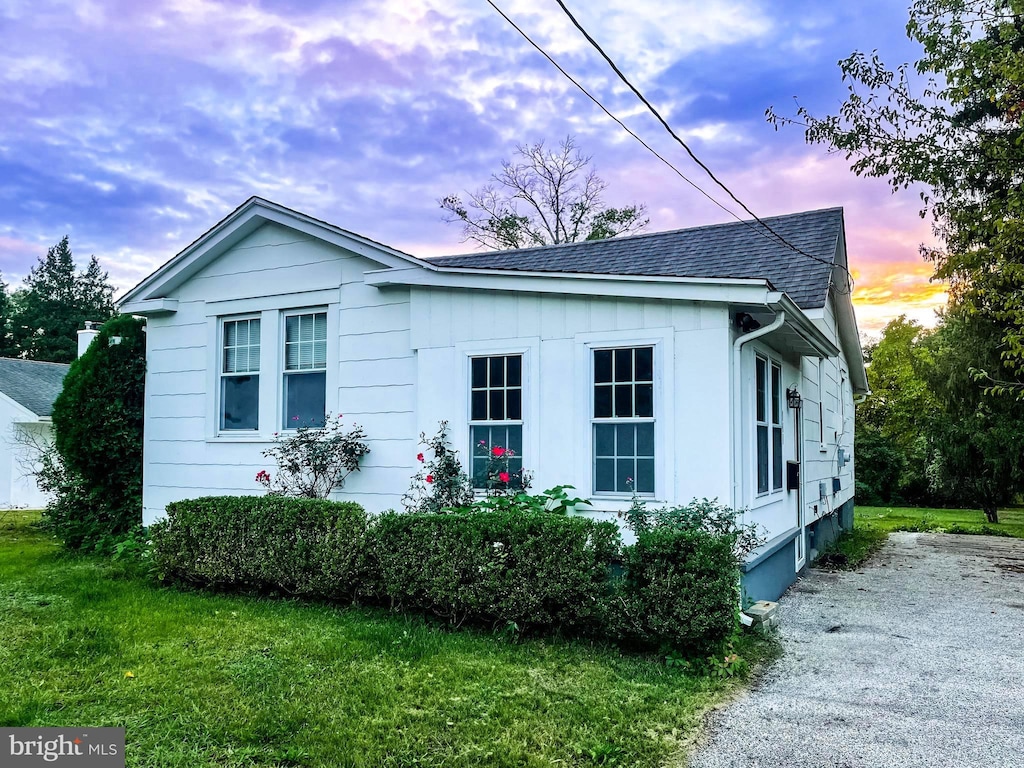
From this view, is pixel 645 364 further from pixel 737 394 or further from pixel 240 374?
pixel 240 374

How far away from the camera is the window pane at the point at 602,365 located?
6.19 m

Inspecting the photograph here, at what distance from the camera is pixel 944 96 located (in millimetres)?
7676

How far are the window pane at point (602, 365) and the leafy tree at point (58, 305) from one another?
114 feet

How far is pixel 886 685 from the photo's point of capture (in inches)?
181

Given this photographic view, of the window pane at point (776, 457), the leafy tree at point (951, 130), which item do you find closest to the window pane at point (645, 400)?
the window pane at point (776, 457)

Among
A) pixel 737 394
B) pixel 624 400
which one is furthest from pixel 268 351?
pixel 737 394

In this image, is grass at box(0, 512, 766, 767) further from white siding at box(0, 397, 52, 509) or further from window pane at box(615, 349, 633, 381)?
white siding at box(0, 397, 52, 509)

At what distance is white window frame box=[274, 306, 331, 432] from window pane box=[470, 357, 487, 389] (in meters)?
1.77

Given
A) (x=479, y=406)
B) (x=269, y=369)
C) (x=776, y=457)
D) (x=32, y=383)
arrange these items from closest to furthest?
(x=479, y=406), (x=776, y=457), (x=269, y=369), (x=32, y=383)

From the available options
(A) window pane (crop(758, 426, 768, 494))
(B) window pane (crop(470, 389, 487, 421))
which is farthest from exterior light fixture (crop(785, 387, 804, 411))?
(B) window pane (crop(470, 389, 487, 421))

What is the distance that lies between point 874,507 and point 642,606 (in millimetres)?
20447

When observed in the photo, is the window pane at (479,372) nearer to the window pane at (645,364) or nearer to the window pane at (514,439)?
the window pane at (514,439)

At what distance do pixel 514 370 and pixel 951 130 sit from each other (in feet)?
19.2

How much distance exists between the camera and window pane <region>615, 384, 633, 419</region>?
19.9 ft
